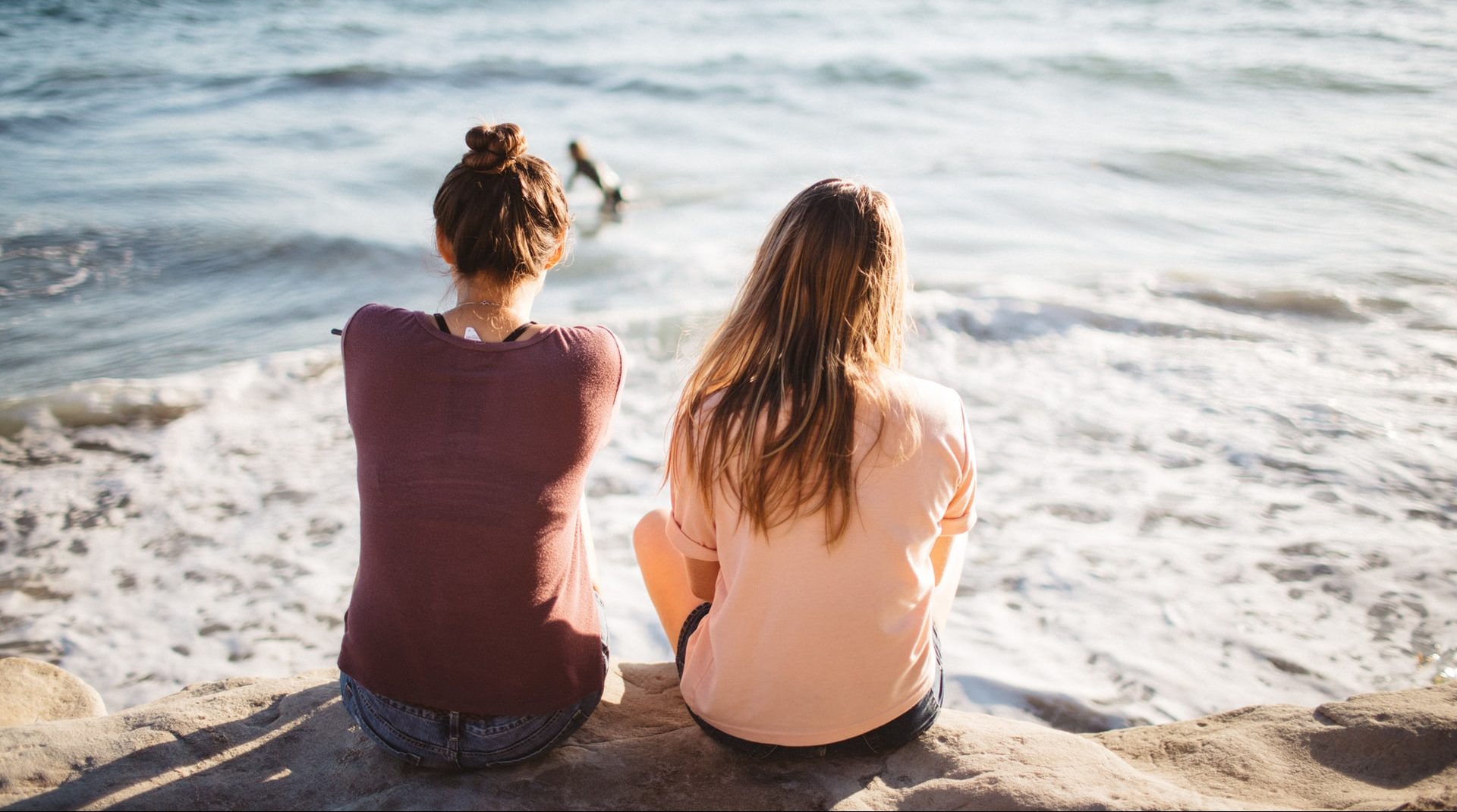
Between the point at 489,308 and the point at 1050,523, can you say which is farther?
the point at 1050,523

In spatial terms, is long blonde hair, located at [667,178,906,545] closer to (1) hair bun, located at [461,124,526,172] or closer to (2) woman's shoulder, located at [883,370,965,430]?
(2) woman's shoulder, located at [883,370,965,430]

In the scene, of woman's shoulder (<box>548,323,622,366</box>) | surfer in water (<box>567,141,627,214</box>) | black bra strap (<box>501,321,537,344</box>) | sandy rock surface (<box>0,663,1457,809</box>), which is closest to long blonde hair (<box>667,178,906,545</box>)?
woman's shoulder (<box>548,323,622,366</box>)

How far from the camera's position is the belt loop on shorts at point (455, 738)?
1.88 m

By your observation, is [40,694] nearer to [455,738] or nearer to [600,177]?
[455,738]

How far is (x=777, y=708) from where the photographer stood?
6.17 ft

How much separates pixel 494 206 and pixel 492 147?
0.11 m

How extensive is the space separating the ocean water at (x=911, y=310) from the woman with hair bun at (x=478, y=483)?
51 cm

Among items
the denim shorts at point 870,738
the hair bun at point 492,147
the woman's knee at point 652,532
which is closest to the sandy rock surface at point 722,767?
the denim shorts at point 870,738

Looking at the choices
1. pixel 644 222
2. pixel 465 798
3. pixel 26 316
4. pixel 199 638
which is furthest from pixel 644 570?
pixel 644 222

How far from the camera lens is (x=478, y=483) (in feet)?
5.62

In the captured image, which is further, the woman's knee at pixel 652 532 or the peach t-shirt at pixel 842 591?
the woman's knee at pixel 652 532

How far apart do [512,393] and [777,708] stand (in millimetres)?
821

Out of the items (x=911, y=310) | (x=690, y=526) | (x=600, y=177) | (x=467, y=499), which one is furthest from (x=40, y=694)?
(x=600, y=177)

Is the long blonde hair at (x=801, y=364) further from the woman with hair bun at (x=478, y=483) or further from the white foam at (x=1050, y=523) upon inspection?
the white foam at (x=1050, y=523)
